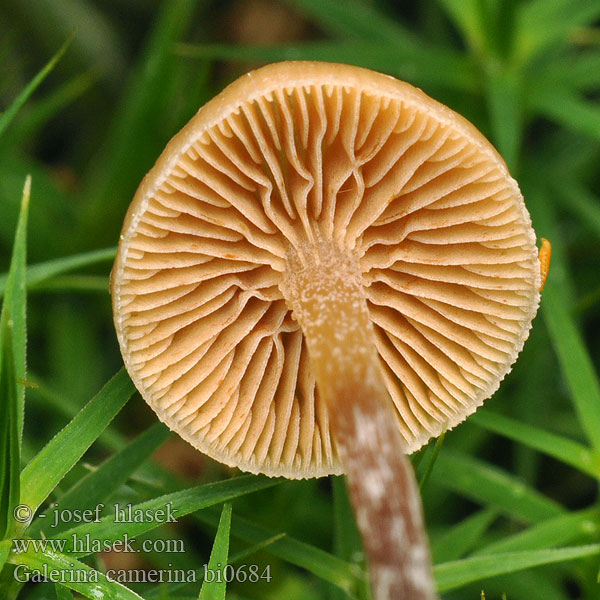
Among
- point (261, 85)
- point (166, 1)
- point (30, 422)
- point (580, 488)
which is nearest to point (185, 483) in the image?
point (30, 422)

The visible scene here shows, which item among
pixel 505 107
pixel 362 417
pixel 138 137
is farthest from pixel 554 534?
pixel 138 137

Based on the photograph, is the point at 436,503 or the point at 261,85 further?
the point at 436,503

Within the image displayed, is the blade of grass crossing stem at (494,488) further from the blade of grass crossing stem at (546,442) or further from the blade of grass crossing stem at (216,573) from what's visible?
the blade of grass crossing stem at (216,573)

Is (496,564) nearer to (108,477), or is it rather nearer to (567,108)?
(108,477)

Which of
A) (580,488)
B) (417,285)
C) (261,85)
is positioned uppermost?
(261,85)

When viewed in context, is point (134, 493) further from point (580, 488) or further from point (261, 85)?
point (580, 488)

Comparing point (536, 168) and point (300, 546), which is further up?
point (536, 168)

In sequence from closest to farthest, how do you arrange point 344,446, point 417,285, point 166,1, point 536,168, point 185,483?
1. point 344,446
2. point 417,285
3. point 185,483
4. point 536,168
5. point 166,1
